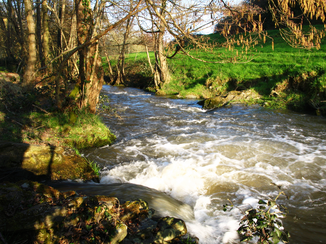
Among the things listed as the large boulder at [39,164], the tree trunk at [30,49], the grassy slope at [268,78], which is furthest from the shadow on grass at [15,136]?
the grassy slope at [268,78]

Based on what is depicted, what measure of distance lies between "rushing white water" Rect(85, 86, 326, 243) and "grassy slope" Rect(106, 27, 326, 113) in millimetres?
2142

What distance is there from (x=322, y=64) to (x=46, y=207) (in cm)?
1471

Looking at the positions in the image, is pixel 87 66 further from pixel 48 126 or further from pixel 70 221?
pixel 70 221

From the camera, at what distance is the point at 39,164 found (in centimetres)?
459

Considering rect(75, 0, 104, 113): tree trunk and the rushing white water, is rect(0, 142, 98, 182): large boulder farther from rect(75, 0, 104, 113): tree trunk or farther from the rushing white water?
rect(75, 0, 104, 113): tree trunk

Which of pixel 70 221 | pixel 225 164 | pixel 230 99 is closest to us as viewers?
pixel 70 221

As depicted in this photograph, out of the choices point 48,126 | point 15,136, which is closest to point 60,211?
point 15,136

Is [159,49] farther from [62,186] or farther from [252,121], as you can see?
[62,186]

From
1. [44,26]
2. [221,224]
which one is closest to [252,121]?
[221,224]

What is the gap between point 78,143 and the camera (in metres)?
6.89

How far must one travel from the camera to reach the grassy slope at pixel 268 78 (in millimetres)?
12109

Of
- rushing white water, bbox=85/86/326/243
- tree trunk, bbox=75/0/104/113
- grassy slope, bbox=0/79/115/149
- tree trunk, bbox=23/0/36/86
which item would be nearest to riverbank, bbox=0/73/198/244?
rushing white water, bbox=85/86/326/243

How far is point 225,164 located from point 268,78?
36.1 feet

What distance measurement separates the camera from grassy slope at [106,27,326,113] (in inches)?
477
